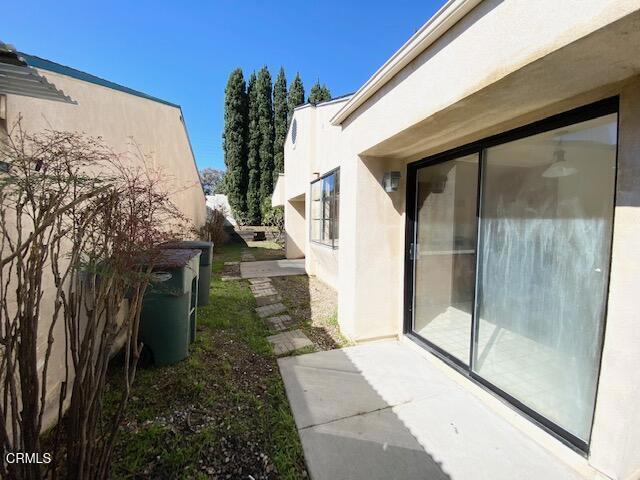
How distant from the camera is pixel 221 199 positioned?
3600 cm

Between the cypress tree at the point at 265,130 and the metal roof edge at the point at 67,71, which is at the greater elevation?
the cypress tree at the point at 265,130

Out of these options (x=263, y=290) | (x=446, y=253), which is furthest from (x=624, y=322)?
(x=263, y=290)

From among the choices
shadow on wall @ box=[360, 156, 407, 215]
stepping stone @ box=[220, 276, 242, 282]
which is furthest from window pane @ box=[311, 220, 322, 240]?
shadow on wall @ box=[360, 156, 407, 215]

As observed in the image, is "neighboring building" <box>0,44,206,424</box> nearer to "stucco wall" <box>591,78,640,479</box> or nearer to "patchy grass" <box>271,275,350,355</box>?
"patchy grass" <box>271,275,350,355</box>

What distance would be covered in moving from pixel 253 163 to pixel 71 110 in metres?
31.1

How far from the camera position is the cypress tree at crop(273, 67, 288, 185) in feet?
111

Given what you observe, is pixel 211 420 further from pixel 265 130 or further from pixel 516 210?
pixel 265 130

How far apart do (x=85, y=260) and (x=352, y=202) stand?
403 cm

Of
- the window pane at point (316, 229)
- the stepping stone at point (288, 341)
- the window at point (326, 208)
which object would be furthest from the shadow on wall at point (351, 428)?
the window pane at point (316, 229)

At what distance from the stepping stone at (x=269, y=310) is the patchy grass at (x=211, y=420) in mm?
1796

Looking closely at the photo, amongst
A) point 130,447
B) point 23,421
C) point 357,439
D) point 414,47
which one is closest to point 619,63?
point 414,47

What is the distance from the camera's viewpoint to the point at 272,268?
12938 mm

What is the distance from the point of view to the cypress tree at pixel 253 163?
33750 millimetres

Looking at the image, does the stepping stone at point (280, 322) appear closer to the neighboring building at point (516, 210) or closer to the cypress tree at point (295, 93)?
the neighboring building at point (516, 210)
